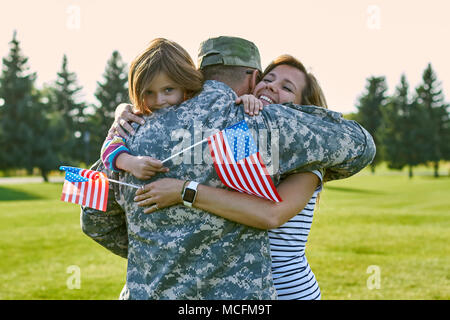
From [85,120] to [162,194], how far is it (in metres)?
66.3

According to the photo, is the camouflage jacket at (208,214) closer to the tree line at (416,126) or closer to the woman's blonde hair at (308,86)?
the woman's blonde hair at (308,86)

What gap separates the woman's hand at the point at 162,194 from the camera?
221 centimetres

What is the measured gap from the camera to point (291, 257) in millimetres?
2600

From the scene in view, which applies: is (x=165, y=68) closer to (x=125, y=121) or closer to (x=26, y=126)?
(x=125, y=121)

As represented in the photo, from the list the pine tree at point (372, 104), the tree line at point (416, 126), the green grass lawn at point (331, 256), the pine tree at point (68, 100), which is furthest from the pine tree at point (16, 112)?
the pine tree at point (372, 104)

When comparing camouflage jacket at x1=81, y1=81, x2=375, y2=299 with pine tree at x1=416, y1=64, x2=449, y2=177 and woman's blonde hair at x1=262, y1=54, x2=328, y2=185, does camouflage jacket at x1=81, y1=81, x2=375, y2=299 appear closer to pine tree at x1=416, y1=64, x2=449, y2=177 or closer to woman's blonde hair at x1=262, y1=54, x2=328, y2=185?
woman's blonde hair at x1=262, y1=54, x2=328, y2=185

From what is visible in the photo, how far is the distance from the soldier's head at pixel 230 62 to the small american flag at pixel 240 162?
45 centimetres

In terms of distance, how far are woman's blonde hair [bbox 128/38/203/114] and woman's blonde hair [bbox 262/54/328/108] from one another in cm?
64

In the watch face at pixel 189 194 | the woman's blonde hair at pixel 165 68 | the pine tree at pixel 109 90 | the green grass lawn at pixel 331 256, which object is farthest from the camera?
the pine tree at pixel 109 90

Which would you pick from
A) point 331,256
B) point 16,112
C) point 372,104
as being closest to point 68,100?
point 16,112

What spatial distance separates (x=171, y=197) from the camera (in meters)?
2.21

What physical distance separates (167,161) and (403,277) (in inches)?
304
